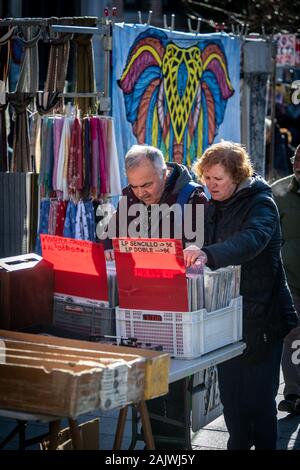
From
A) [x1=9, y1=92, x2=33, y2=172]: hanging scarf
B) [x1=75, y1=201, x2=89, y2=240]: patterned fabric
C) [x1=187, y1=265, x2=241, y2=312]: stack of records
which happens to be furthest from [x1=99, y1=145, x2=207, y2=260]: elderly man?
[x1=9, y1=92, x2=33, y2=172]: hanging scarf

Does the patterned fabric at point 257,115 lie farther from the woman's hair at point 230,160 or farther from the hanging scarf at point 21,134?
the woman's hair at point 230,160

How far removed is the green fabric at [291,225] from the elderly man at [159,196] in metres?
1.76

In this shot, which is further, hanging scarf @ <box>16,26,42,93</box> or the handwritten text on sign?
hanging scarf @ <box>16,26,42,93</box>

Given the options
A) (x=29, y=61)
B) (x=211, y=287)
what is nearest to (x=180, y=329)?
(x=211, y=287)

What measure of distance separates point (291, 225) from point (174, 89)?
2516 mm

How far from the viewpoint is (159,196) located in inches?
187

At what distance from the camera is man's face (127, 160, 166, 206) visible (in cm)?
467

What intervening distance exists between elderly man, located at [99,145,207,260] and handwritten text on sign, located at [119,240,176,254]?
51 cm

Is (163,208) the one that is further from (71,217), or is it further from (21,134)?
(21,134)

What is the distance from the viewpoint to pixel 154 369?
12.0 feet

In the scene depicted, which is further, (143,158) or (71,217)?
(71,217)

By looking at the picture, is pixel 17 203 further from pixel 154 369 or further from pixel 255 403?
pixel 154 369

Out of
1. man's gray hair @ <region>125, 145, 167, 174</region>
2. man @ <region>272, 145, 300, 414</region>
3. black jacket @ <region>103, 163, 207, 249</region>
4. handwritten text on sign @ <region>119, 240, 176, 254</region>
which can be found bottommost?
man @ <region>272, 145, 300, 414</region>

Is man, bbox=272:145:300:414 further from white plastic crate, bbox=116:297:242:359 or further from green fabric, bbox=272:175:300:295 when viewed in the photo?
white plastic crate, bbox=116:297:242:359
